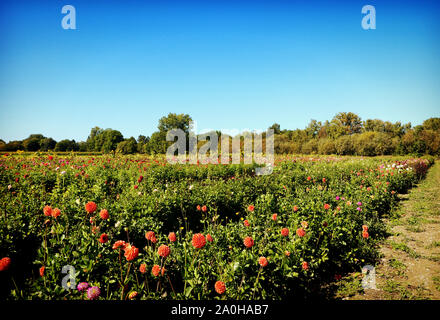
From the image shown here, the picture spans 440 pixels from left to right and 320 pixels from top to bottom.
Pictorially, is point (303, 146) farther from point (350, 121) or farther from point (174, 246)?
point (174, 246)

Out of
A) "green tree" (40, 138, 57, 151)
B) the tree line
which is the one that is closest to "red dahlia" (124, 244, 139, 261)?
the tree line

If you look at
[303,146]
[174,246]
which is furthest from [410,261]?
[303,146]

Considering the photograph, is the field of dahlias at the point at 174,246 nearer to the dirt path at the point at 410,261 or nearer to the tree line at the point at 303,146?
the dirt path at the point at 410,261

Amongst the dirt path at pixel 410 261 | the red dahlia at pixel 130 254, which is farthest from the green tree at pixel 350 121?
the red dahlia at pixel 130 254

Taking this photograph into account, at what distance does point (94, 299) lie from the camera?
1.34 metres

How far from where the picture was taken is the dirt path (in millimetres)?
2451

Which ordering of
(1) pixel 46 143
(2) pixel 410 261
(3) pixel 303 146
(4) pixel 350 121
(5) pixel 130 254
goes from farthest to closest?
(4) pixel 350 121 → (3) pixel 303 146 → (1) pixel 46 143 → (2) pixel 410 261 → (5) pixel 130 254

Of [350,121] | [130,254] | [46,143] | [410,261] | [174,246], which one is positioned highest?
[350,121]

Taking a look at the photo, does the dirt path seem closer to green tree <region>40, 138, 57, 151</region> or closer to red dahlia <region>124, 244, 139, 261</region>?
red dahlia <region>124, 244, 139, 261</region>

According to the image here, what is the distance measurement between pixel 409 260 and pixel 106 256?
4.42m

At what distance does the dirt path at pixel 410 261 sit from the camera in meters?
2.45

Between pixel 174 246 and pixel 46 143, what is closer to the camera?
pixel 174 246

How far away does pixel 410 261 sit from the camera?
10.4 ft

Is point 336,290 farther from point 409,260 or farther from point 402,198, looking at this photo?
point 402,198
